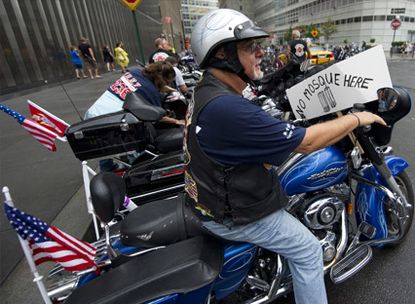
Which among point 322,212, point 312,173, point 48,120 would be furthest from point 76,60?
point 322,212

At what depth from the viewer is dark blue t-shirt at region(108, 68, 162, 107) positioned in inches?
140

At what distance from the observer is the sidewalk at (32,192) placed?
2.44 m

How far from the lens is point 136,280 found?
4.49 ft

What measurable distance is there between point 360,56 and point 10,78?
12.0 metres

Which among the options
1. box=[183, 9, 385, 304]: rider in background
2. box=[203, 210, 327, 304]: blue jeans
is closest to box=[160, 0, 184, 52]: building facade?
box=[183, 9, 385, 304]: rider in background

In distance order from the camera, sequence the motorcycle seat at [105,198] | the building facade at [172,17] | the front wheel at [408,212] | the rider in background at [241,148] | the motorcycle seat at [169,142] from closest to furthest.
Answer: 1. the rider in background at [241,148]
2. the motorcycle seat at [105,198]
3. the front wheel at [408,212]
4. the motorcycle seat at [169,142]
5. the building facade at [172,17]

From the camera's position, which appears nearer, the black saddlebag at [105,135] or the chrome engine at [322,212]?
the chrome engine at [322,212]

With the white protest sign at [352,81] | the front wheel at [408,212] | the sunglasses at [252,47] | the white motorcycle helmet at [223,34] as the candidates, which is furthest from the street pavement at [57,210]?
the sunglasses at [252,47]

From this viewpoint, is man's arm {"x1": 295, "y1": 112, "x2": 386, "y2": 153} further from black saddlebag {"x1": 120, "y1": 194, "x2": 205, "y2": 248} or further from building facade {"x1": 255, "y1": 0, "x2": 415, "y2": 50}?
building facade {"x1": 255, "y1": 0, "x2": 415, "y2": 50}

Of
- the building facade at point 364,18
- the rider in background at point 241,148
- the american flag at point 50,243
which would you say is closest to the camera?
the american flag at point 50,243

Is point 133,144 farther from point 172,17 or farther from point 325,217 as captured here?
point 172,17

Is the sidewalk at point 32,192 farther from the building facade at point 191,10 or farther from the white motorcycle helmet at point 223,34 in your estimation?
the building facade at point 191,10

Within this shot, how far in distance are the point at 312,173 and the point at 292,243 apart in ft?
1.80

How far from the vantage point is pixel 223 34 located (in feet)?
4.65
